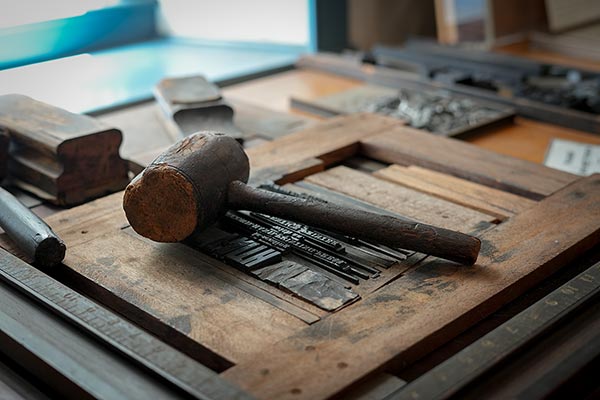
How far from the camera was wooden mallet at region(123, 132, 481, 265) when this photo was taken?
191cm

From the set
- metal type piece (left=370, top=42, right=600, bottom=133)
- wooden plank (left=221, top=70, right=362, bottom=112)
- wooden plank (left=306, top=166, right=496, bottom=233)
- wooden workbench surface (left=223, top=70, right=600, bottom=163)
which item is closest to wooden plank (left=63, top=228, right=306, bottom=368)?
wooden plank (left=306, top=166, right=496, bottom=233)

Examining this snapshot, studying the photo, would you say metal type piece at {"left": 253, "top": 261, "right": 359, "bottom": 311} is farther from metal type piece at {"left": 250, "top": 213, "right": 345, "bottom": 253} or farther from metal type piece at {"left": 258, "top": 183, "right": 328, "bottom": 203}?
metal type piece at {"left": 258, "top": 183, "right": 328, "bottom": 203}

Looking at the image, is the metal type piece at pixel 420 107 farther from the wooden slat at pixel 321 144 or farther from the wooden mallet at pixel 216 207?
the wooden mallet at pixel 216 207

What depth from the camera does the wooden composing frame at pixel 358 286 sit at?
1603 millimetres

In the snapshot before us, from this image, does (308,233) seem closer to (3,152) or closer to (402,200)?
(402,200)

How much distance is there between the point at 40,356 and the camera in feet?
5.36

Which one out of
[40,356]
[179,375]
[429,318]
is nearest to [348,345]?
[429,318]

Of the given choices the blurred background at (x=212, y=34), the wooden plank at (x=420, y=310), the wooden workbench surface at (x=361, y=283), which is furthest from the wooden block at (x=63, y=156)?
the wooden plank at (x=420, y=310)

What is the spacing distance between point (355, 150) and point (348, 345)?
4.13 feet

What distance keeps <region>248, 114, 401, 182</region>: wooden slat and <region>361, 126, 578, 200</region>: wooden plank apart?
2.3 inches

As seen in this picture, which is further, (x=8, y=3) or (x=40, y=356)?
(x=8, y=3)

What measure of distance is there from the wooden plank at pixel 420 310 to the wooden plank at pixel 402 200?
0.32ft

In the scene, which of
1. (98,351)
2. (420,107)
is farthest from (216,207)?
(420,107)

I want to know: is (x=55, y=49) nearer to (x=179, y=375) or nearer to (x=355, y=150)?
(x=355, y=150)
